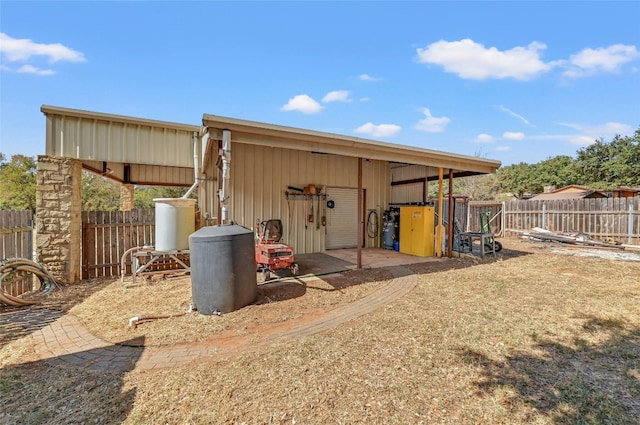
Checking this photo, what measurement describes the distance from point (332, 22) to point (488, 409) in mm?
9084

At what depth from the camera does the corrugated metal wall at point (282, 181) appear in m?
7.43

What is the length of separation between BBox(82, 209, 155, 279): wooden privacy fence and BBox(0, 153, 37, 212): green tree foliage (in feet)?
32.4

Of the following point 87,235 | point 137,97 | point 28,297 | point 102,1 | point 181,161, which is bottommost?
point 28,297

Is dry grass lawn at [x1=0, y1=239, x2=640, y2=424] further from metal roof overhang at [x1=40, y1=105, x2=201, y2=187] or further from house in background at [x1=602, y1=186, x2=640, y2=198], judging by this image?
house in background at [x1=602, y1=186, x2=640, y2=198]

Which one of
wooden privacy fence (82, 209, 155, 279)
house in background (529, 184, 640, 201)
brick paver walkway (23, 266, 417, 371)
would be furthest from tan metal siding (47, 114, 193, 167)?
house in background (529, 184, 640, 201)

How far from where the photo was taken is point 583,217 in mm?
11367

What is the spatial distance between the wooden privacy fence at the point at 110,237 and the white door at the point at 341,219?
4872 mm

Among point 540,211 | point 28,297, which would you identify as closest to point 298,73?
point 28,297

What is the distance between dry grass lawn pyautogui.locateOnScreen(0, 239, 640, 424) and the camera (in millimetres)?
1922

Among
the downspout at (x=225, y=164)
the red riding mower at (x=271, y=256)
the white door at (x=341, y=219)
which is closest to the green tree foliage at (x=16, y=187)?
the red riding mower at (x=271, y=256)

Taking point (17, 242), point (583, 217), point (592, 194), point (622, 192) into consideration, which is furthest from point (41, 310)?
point (622, 192)

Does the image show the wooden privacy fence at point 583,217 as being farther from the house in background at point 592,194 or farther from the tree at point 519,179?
the tree at point 519,179

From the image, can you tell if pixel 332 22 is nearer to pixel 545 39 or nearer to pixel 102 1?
pixel 102 1

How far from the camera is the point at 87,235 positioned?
5734 mm
